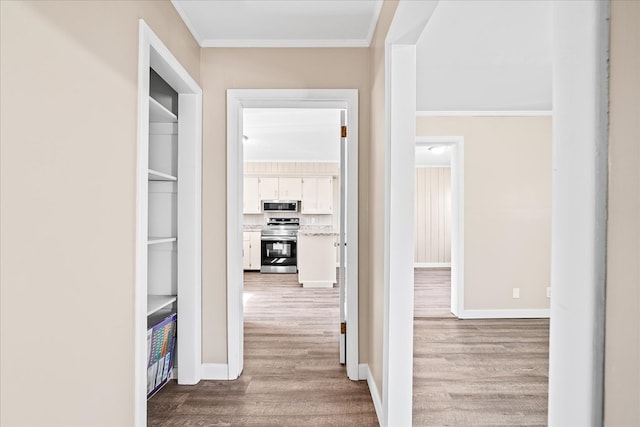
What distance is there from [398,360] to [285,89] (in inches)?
77.3

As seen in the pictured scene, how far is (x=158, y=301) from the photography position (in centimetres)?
243

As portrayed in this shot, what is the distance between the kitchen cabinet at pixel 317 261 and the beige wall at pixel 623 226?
5.77 metres

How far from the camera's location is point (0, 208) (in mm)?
951

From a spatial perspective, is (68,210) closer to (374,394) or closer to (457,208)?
(374,394)

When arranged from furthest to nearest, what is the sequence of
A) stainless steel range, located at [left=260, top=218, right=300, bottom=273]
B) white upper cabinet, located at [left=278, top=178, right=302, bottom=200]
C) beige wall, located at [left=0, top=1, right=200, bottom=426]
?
white upper cabinet, located at [left=278, top=178, right=302, bottom=200], stainless steel range, located at [left=260, top=218, right=300, bottom=273], beige wall, located at [left=0, top=1, right=200, bottom=426]

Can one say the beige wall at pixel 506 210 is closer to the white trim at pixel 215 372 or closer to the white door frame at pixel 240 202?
the white door frame at pixel 240 202

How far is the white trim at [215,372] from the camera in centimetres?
267

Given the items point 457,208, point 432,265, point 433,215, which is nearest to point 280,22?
point 457,208

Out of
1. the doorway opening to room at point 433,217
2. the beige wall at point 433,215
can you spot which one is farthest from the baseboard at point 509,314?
the beige wall at point 433,215

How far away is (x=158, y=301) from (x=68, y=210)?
54.4 inches

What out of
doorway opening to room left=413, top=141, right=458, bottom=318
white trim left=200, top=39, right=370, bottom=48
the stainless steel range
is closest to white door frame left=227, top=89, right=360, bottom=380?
white trim left=200, top=39, right=370, bottom=48

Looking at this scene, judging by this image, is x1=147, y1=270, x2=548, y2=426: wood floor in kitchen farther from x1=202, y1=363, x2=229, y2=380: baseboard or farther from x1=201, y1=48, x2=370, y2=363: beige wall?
x1=201, y1=48, x2=370, y2=363: beige wall

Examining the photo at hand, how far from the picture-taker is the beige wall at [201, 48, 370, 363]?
2.67 meters

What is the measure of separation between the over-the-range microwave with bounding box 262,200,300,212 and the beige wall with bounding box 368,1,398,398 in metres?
5.60
